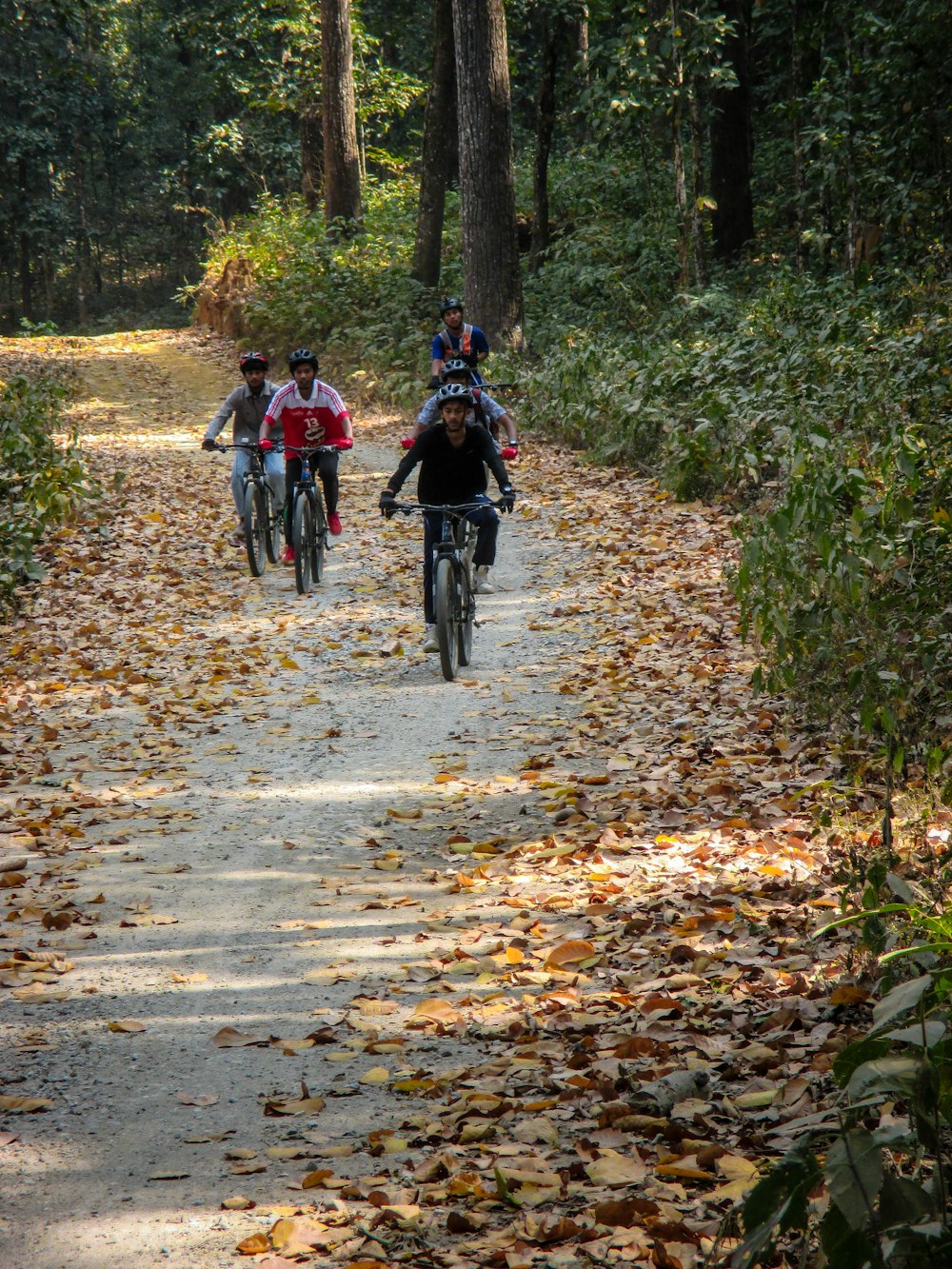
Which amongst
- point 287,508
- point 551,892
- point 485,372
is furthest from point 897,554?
point 485,372

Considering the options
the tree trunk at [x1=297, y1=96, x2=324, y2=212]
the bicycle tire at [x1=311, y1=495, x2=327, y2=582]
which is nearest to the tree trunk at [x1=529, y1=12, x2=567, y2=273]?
the tree trunk at [x1=297, y1=96, x2=324, y2=212]

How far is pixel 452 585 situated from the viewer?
9117 mm

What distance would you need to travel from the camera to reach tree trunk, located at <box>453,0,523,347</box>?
18609 millimetres

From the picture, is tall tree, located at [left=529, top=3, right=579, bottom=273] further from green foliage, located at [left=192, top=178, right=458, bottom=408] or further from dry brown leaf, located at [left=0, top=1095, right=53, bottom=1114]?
dry brown leaf, located at [left=0, top=1095, right=53, bottom=1114]

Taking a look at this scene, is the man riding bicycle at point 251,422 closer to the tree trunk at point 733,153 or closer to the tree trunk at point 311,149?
the tree trunk at point 733,153

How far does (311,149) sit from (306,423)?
845 inches

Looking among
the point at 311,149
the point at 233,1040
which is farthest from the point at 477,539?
the point at 311,149

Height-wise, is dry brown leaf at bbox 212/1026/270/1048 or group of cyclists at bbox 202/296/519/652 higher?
group of cyclists at bbox 202/296/519/652

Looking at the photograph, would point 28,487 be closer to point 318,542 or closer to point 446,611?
point 318,542

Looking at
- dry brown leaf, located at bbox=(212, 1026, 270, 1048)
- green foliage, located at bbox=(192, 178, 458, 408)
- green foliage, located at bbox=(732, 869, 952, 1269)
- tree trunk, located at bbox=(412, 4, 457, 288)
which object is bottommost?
dry brown leaf, located at bbox=(212, 1026, 270, 1048)

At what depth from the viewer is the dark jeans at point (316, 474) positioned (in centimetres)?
1244

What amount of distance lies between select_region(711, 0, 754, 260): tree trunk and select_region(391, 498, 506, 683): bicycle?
47.9ft

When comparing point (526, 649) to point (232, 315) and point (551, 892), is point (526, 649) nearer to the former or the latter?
point (551, 892)

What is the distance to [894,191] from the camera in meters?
15.5
